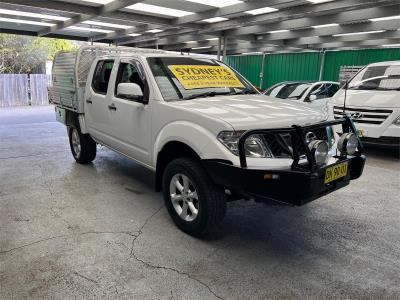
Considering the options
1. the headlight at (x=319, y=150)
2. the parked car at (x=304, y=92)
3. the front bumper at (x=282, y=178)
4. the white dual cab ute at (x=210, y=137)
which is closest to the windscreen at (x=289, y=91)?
the parked car at (x=304, y=92)

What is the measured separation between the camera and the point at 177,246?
9.34ft

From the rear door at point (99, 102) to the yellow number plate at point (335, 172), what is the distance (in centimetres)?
276

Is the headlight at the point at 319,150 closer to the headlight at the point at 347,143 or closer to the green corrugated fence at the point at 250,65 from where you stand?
the headlight at the point at 347,143

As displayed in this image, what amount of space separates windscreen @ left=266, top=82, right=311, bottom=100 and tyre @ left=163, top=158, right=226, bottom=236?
259 inches

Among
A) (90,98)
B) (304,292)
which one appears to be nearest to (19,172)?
(90,98)

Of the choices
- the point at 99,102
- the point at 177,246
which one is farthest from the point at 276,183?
the point at 99,102

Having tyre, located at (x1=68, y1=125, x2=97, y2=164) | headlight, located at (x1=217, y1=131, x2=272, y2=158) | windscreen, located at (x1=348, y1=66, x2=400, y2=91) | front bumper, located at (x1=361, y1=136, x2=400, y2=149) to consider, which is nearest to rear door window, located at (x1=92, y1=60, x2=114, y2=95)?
tyre, located at (x1=68, y1=125, x2=97, y2=164)

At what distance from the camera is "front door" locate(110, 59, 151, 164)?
3484 millimetres

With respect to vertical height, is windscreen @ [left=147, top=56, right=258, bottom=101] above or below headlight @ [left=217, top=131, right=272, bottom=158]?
above

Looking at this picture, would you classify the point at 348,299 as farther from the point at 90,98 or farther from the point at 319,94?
the point at 319,94

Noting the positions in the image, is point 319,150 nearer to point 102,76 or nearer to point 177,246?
point 177,246

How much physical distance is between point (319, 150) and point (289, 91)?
721 centimetres

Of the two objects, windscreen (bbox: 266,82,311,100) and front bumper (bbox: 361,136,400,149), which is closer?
front bumper (bbox: 361,136,400,149)

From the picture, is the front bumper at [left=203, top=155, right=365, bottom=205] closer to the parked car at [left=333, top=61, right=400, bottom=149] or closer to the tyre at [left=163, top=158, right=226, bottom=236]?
the tyre at [left=163, top=158, right=226, bottom=236]
